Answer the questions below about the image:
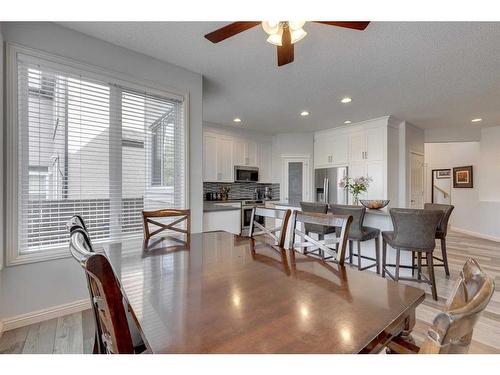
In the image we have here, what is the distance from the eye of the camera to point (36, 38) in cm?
192

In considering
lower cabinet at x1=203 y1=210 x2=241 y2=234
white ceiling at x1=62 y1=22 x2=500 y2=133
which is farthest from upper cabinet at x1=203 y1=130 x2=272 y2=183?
lower cabinet at x1=203 y1=210 x2=241 y2=234

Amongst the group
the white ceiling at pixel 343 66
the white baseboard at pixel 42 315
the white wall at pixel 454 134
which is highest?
the white ceiling at pixel 343 66

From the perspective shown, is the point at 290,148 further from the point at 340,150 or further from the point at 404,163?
the point at 404,163

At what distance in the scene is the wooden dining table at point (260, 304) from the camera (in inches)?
24.7

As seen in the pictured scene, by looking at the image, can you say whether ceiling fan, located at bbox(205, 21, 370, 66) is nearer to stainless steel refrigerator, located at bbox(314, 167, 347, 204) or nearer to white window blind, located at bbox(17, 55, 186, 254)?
white window blind, located at bbox(17, 55, 186, 254)

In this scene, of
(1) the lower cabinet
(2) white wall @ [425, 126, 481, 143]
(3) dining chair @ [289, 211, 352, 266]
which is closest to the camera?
(3) dining chair @ [289, 211, 352, 266]

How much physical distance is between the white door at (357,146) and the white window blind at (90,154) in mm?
3719

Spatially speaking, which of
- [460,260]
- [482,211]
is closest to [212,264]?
[460,260]

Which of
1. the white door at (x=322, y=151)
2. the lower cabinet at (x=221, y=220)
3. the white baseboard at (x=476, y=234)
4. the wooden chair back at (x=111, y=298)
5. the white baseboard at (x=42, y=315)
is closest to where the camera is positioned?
the wooden chair back at (x=111, y=298)

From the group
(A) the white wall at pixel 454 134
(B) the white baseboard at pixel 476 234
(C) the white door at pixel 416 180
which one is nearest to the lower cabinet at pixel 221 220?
(C) the white door at pixel 416 180

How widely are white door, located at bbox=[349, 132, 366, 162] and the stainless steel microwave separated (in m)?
2.14

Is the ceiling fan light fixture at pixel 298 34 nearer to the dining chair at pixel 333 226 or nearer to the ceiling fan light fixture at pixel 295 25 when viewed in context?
the ceiling fan light fixture at pixel 295 25

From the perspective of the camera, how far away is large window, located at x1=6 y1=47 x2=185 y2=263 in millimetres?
1920

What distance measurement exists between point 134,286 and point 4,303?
1.73 meters
